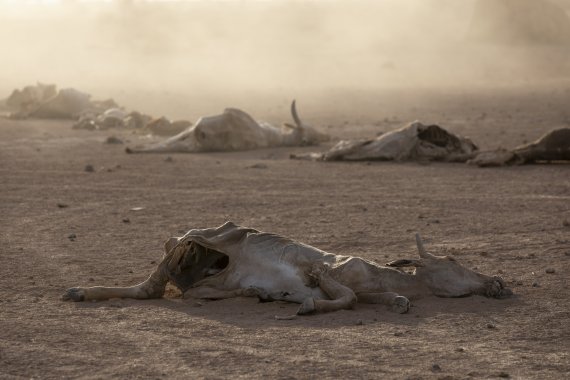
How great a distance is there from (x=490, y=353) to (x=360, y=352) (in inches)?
27.4

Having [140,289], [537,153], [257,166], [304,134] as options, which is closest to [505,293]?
[140,289]

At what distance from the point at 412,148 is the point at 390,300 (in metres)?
8.40

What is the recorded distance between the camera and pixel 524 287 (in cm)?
720

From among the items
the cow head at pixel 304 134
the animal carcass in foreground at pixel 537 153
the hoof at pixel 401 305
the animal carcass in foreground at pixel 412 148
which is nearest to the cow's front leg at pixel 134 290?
the hoof at pixel 401 305

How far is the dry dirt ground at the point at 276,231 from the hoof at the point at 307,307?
0.07 metres

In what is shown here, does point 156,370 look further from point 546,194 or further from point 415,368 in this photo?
point 546,194

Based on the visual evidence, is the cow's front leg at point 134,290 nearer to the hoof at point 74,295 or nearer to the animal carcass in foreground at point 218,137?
the hoof at point 74,295

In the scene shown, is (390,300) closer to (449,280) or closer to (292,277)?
(449,280)

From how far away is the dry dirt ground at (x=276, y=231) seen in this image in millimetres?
5480

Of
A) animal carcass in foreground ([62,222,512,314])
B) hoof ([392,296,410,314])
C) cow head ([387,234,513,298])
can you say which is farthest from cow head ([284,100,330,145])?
hoof ([392,296,410,314])

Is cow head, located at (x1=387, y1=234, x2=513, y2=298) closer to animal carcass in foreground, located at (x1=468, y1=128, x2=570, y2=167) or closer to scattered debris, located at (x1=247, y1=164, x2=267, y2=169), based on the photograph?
animal carcass in foreground, located at (x1=468, y1=128, x2=570, y2=167)

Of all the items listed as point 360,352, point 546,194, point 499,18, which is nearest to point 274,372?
point 360,352

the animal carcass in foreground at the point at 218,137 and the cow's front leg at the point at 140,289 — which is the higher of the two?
the animal carcass in foreground at the point at 218,137

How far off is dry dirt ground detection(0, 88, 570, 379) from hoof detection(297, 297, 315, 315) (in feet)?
0.23
